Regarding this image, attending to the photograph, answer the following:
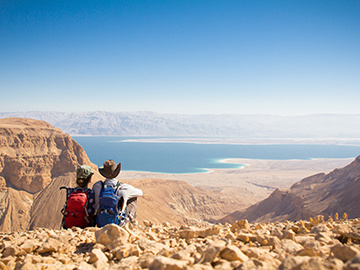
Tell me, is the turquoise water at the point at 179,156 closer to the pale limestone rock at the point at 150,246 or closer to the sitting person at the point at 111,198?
the sitting person at the point at 111,198

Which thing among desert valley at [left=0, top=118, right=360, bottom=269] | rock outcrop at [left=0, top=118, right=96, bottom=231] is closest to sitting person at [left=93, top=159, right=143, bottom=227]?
desert valley at [left=0, top=118, right=360, bottom=269]

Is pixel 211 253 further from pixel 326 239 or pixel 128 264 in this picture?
pixel 326 239

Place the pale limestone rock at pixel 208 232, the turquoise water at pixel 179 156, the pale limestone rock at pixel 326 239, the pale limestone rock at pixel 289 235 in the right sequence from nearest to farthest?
the pale limestone rock at pixel 326 239 → the pale limestone rock at pixel 289 235 → the pale limestone rock at pixel 208 232 → the turquoise water at pixel 179 156

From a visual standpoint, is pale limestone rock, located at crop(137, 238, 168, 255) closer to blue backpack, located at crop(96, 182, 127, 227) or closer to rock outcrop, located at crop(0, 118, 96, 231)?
blue backpack, located at crop(96, 182, 127, 227)

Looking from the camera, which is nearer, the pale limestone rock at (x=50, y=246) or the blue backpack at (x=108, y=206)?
the pale limestone rock at (x=50, y=246)

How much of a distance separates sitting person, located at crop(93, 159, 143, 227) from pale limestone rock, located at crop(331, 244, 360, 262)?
286 cm

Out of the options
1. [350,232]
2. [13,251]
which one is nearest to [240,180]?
[350,232]

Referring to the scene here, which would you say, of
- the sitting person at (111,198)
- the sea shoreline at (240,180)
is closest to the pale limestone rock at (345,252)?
the sitting person at (111,198)

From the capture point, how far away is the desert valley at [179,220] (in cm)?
255

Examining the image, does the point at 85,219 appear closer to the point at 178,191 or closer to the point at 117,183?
the point at 117,183

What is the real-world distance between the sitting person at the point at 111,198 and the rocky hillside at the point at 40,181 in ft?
72.1

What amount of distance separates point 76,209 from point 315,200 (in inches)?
1201

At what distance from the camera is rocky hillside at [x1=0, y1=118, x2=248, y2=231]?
24.5 meters

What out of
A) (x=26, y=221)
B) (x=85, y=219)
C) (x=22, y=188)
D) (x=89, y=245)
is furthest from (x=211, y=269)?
(x=22, y=188)
